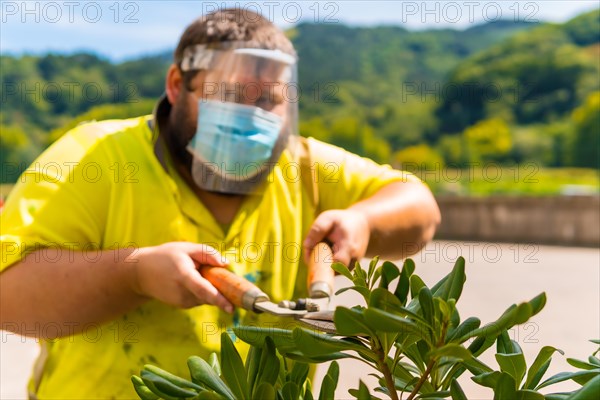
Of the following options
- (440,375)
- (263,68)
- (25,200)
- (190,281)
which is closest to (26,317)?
(25,200)

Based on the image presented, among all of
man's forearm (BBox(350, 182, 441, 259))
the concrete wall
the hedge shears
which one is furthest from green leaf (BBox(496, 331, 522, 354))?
the concrete wall

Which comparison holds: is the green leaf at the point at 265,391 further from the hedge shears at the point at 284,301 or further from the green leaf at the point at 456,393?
the hedge shears at the point at 284,301

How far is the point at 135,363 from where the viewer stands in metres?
1.68

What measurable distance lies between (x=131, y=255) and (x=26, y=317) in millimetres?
261

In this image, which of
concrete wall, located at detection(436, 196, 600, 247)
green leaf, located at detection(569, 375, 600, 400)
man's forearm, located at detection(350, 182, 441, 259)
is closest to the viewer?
green leaf, located at detection(569, 375, 600, 400)

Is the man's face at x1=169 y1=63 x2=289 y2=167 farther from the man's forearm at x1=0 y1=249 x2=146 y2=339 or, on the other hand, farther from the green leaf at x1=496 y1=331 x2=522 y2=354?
the green leaf at x1=496 y1=331 x2=522 y2=354

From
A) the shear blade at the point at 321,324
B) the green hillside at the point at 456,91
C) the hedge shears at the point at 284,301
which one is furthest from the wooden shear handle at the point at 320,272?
the green hillside at the point at 456,91

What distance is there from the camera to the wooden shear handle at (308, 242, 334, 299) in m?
1.53

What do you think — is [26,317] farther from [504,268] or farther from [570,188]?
[570,188]

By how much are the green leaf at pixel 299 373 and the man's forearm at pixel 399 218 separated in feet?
3.65

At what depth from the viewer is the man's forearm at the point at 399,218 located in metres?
1.86

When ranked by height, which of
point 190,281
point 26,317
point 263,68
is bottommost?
point 26,317

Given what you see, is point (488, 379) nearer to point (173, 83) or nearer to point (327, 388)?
point (327, 388)

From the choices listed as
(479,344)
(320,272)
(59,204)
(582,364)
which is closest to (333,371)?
(479,344)
